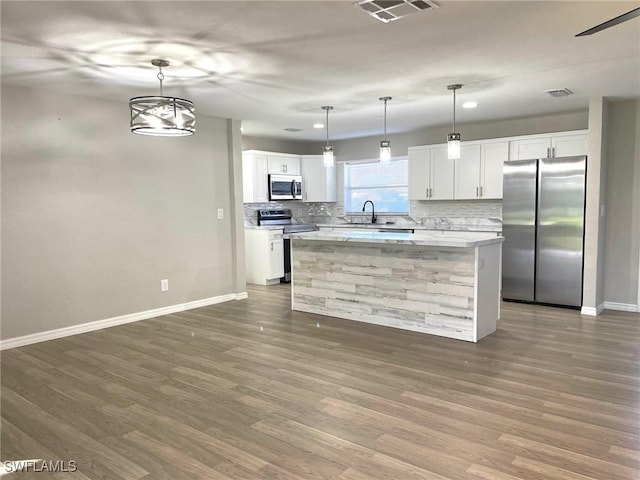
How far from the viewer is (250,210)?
7676mm

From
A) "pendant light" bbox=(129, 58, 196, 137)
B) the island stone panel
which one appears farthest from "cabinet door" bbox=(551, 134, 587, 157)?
"pendant light" bbox=(129, 58, 196, 137)

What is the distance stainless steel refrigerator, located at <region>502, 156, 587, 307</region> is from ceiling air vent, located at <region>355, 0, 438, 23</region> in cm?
357

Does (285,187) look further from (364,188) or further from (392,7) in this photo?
(392,7)

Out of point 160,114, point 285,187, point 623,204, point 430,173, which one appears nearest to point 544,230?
point 623,204

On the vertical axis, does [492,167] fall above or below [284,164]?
below

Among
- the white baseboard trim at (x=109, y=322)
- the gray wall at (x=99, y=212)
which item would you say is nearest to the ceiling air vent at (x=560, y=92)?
the gray wall at (x=99, y=212)

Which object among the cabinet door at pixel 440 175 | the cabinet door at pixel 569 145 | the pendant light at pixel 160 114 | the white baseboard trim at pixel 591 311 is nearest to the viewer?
the pendant light at pixel 160 114

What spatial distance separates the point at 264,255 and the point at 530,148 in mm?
4027

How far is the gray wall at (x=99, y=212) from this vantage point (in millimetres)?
4195

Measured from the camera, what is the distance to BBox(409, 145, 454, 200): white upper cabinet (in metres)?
6.64

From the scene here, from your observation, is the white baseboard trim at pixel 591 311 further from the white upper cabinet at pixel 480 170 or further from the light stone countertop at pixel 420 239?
the white upper cabinet at pixel 480 170

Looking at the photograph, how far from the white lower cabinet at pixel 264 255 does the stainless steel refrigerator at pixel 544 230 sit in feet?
10.8

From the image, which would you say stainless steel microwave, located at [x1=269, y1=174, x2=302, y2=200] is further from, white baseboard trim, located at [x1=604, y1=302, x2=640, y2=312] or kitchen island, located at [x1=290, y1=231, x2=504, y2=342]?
white baseboard trim, located at [x1=604, y1=302, x2=640, y2=312]

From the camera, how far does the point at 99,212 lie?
4734mm
